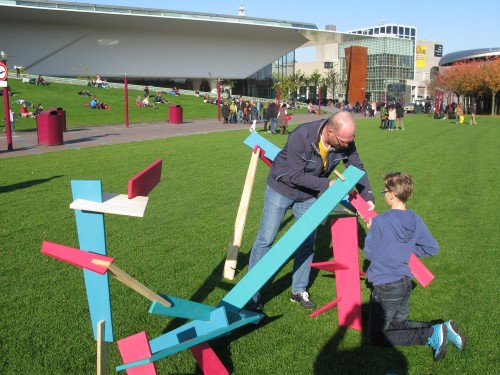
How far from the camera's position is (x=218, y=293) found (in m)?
4.84

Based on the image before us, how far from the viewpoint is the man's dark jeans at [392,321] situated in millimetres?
3807

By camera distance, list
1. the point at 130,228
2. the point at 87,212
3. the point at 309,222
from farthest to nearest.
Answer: the point at 130,228 → the point at 309,222 → the point at 87,212

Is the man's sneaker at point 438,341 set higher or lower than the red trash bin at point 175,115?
lower

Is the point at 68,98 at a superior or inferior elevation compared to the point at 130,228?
superior

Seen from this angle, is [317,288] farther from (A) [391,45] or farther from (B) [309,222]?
(A) [391,45]

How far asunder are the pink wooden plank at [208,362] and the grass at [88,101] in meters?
24.4

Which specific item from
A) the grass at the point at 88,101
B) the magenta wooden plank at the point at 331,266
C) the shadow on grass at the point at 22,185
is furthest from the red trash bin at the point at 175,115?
the magenta wooden plank at the point at 331,266

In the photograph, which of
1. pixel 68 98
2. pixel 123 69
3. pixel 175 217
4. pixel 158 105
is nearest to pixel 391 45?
pixel 123 69

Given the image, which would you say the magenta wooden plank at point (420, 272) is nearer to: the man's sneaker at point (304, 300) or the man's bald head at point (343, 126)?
the man's sneaker at point (304, 300)

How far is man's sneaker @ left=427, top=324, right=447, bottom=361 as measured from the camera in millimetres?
3662

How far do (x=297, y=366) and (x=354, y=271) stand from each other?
3.32ft

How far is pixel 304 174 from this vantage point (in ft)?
13.0

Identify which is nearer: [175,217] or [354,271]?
[354,271]

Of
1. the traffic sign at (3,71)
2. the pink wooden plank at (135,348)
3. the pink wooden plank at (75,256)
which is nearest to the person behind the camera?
the pink wooden plank at (75,256)
